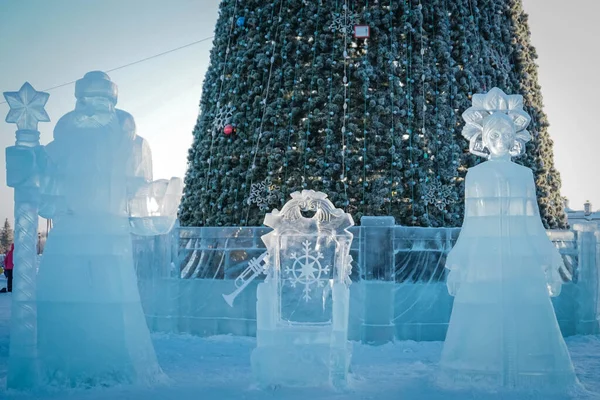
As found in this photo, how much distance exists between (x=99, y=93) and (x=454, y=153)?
6.32m

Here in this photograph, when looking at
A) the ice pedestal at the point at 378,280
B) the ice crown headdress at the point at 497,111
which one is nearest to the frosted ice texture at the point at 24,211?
the ice crown headdress at the point at 497,111

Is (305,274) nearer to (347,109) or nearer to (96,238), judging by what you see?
(96,238)

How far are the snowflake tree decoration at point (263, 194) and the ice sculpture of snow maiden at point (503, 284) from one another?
15.7 ft

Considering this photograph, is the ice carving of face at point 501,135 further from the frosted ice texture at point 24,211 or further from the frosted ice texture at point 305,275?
the frosted ice texture at point 24,211

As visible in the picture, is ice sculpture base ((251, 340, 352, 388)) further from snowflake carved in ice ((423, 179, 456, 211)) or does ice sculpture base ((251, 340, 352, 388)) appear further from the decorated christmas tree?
snowflake carved in ice ((423, 179, 456, 211))

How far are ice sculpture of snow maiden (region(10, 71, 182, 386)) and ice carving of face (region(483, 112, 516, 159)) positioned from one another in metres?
2.77

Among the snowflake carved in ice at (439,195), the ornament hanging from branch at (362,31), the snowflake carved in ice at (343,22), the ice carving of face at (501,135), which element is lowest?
the snowflake carved in ice at (439,195)

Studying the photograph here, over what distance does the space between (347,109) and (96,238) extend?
5.59 meters

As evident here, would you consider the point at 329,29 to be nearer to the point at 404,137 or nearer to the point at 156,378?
the point at 404,137

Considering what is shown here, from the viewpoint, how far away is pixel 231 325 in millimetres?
8594

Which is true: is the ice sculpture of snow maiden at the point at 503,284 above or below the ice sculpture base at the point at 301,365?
above

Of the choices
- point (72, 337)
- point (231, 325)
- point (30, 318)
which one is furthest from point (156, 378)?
point (231, 325)

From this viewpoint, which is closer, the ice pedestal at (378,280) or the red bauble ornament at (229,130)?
the ice pedestal at (378,280)

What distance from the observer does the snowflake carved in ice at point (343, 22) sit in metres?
10.4
